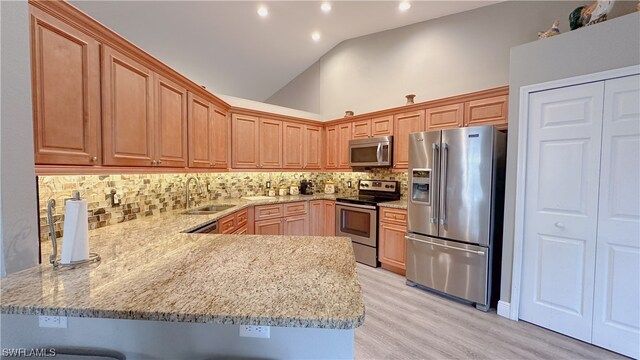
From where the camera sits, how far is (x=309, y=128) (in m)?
4.59

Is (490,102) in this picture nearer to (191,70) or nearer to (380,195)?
(380,195)

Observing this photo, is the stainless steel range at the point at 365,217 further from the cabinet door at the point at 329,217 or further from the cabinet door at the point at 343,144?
the cabinet door at the point at 343,144

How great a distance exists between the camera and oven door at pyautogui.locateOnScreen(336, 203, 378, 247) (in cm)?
354

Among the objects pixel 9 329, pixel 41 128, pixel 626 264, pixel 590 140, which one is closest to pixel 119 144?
pixel 41 128

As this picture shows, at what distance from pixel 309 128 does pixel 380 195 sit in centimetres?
178

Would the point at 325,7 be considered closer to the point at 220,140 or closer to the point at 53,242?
the point at 220,140

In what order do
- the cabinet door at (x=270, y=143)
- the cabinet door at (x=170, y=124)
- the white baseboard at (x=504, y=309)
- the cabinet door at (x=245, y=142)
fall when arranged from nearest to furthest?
the cabinet door at (x=170, y=124) → the white baseboard at (x=504, y=309) → the cabinet door at (x=245, y=142) → the cabinet door at (x=270, y=143)

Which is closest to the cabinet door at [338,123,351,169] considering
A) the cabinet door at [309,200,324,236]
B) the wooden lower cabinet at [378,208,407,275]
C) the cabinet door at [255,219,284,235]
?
the cabinet door at [309,200,324,236]

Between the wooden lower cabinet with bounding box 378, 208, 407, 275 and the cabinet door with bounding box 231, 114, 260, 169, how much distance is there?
2.14 m

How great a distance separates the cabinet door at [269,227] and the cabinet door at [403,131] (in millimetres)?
1946

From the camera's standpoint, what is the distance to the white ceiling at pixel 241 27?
324cm

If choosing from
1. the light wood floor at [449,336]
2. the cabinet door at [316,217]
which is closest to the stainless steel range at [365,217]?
the cabinet door at [316,217]

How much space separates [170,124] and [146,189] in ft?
2.22

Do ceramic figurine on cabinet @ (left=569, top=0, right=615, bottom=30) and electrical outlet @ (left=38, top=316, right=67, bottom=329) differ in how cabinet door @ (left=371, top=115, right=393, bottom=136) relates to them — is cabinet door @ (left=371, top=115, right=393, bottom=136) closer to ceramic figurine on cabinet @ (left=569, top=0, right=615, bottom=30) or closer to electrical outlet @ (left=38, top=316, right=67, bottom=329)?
ceramic figurine on cabinet @ (left=569, top=0, right=615, bottom=30)
